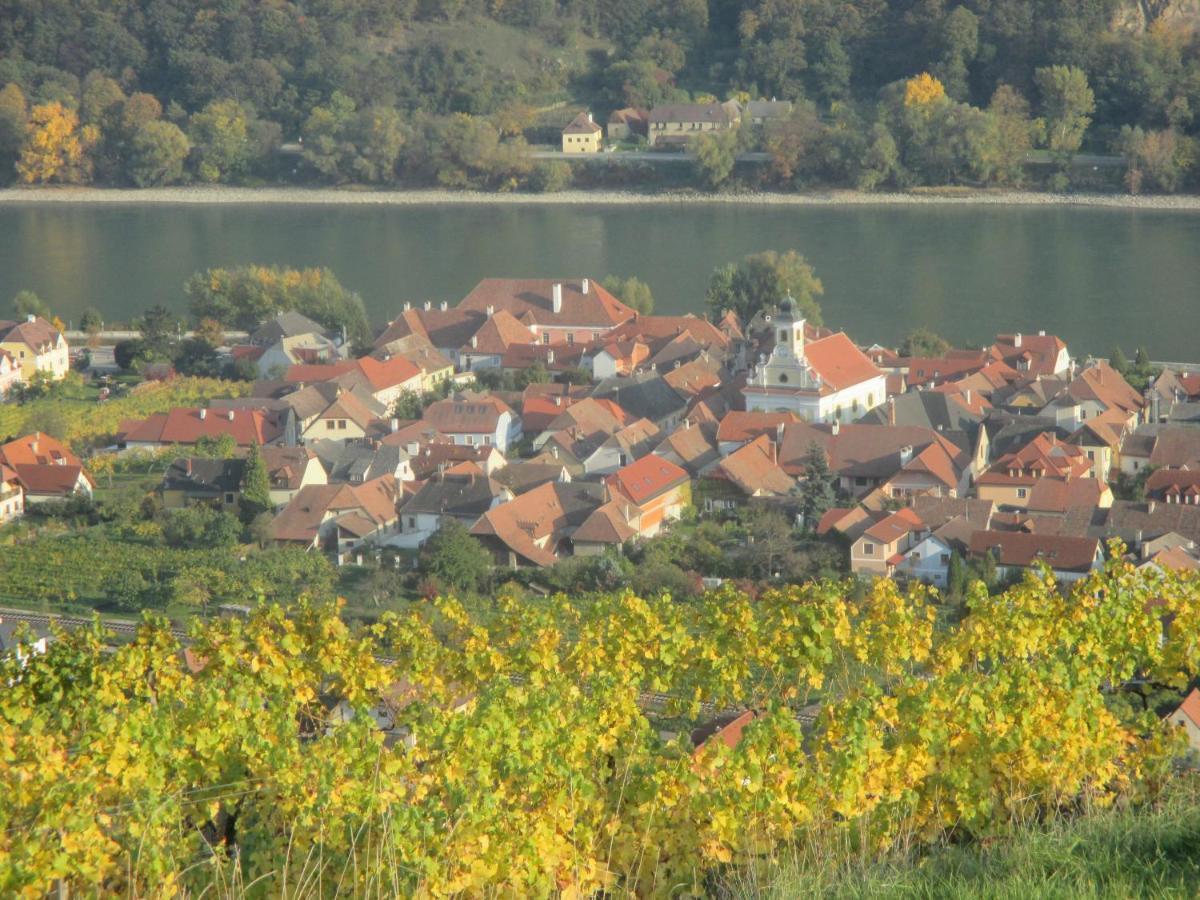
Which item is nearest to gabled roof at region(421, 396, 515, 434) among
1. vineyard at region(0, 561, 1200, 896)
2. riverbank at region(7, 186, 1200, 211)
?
vineyard at region(0, 561, 1200, 896)

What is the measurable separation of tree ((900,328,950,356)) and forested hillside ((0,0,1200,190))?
11659 mm

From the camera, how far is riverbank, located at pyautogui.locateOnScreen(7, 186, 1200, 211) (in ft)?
79.0

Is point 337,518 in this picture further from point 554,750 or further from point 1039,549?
point 554,750

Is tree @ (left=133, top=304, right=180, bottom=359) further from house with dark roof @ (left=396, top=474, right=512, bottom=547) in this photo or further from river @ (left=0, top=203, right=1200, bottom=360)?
house with dark roof @ (left=396, top=474, right=512, bottom=547)

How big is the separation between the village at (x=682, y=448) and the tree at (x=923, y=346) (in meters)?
0.45

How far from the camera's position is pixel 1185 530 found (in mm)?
8195

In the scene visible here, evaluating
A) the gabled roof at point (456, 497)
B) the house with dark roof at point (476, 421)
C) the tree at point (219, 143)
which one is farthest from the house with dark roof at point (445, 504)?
the tree at point (219, 143)

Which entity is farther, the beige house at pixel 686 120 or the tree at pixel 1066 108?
the beige house at pixel 686 120

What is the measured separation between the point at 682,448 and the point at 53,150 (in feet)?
68.2

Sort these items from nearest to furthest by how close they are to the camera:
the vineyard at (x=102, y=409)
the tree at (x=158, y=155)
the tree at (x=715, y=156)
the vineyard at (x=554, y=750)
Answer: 1. the vineyard at (x=554, y=750)
2. the vineyard at (x=102, y=409)
3. the tree at (x=715, y=156)
4. the tree at (x=158, y=155)

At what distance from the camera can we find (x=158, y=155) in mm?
27641

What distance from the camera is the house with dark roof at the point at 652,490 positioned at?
8.79 metres

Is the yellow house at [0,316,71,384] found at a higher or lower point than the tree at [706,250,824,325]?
lower

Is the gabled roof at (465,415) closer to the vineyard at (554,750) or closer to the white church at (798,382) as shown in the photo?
the white church at (798,382)
